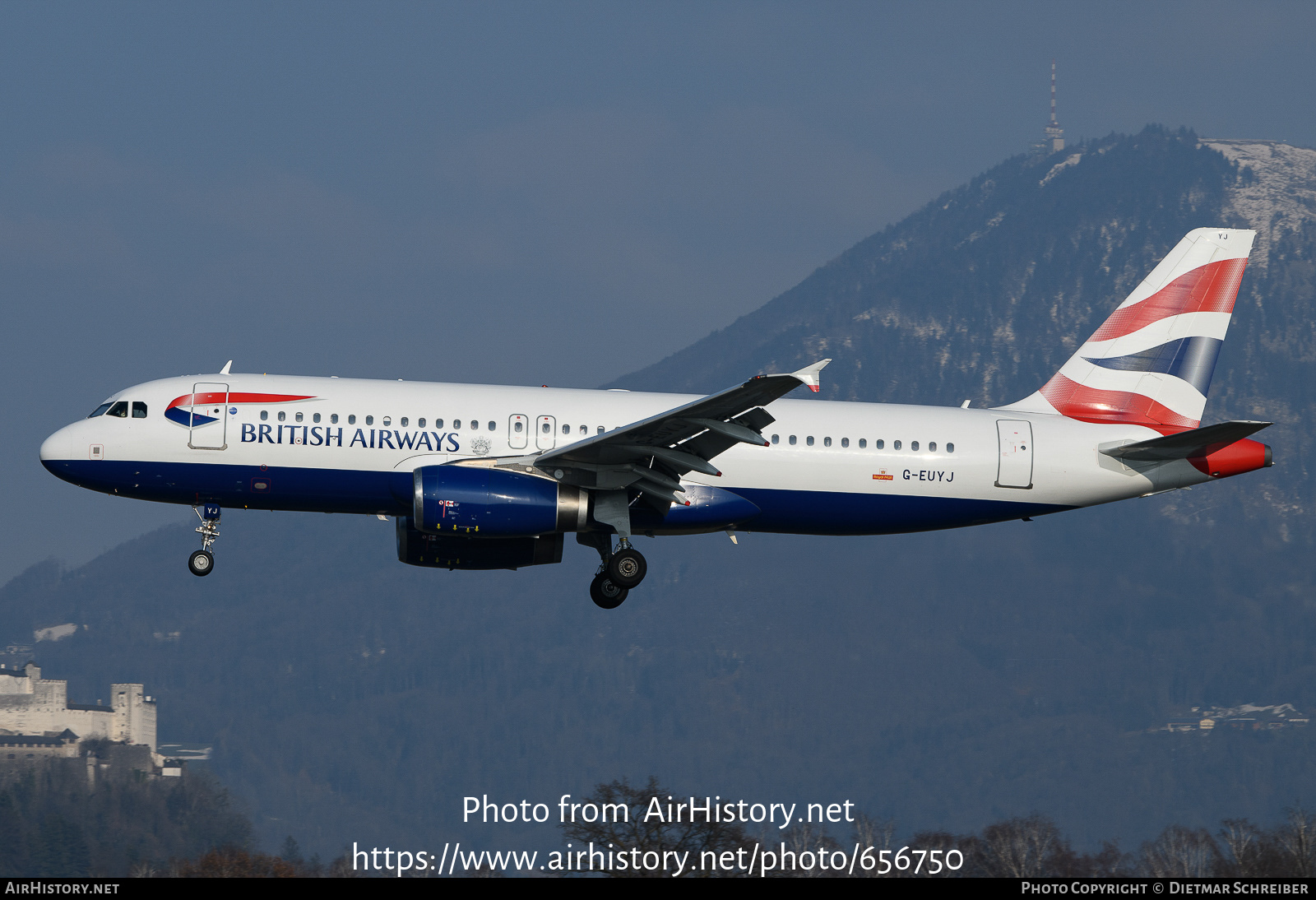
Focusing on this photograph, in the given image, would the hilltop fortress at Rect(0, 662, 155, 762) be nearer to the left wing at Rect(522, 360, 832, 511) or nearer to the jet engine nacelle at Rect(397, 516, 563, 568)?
the jet engine nacelle at Rect(397, 516, 563, 568)

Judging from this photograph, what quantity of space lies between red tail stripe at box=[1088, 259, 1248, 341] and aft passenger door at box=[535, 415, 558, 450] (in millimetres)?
15221

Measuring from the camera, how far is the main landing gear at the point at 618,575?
36.9 metres

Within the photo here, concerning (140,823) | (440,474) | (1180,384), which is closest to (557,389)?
(440,474)

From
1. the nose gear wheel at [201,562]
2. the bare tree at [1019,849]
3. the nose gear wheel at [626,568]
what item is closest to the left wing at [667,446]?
the nose gear wheel at [626,568]

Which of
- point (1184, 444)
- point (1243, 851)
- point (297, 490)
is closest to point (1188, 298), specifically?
point (1184, 444)

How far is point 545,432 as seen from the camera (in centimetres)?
3644

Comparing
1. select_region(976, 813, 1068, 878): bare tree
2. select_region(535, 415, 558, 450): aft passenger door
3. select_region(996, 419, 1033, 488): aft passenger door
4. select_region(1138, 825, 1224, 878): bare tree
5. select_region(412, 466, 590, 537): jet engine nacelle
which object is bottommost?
select_region(1138, 825, 1224, 878): bare tree

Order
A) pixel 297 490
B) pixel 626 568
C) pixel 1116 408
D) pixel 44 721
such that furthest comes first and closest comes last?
1. pixel 44 721
2. pixel 1116 408
3. pixel 626 568
4. pixel 297 490

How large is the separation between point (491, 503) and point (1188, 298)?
20.0m

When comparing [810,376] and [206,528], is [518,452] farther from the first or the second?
[810,376]

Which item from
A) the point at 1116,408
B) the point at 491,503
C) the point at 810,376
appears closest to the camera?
the point at 810,376

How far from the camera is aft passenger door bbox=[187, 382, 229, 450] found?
118ft

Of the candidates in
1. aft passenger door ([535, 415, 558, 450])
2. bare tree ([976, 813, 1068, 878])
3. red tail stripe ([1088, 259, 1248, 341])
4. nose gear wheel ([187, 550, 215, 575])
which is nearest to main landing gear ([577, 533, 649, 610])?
aft passenger door ([535, 415, 558, 450])

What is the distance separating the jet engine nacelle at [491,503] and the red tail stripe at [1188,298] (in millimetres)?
15711
